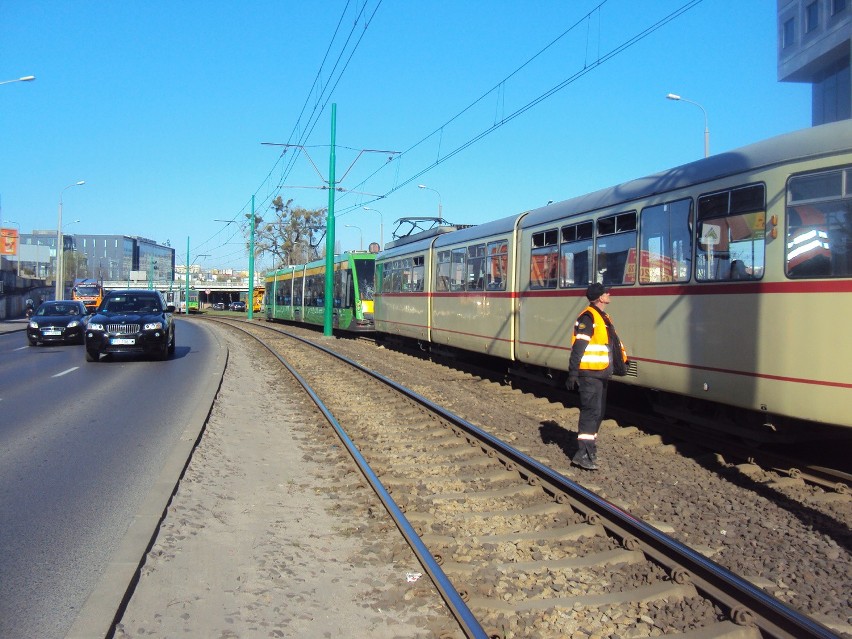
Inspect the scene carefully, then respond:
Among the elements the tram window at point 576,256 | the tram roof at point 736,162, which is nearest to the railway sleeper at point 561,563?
the tram roof at point 736,162

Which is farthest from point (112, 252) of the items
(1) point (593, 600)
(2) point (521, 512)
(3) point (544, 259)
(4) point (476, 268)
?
(1) point (593, 600)

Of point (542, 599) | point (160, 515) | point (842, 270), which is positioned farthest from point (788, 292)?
point (160, 515)

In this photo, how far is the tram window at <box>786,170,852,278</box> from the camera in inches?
253

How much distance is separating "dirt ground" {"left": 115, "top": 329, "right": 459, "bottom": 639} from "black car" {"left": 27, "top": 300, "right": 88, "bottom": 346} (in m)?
18.5

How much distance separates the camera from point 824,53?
32406 mm

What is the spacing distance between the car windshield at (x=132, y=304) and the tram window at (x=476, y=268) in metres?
8.12

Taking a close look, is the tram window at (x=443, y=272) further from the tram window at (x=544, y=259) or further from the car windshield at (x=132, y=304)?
the car windshield at (x=132, y=304)

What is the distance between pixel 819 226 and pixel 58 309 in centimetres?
2490

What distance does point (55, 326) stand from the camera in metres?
24.4

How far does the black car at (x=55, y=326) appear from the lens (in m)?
24.4

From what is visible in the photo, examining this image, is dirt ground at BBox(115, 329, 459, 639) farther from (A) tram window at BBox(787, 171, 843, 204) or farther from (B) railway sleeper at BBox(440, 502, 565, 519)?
(A) tram window at BBox(787, 171, 843, 204)

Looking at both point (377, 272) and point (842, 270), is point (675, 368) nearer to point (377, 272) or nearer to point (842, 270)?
point (842, 270)

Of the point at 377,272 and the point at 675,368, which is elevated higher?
the point at 377,272

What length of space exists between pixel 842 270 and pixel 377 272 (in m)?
19.3
